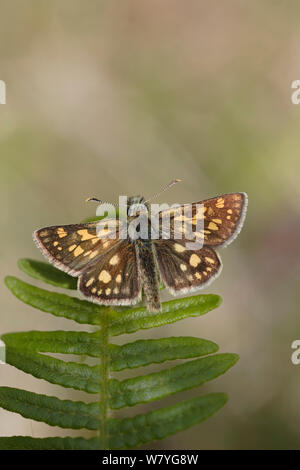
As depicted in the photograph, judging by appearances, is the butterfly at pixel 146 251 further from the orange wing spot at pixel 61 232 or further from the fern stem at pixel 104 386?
the fern stem at pixel 104 386

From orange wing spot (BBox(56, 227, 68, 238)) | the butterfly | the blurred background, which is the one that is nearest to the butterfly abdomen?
the butterfly

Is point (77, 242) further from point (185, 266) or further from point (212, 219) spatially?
point (212, 219)

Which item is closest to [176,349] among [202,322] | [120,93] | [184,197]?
[202,322]

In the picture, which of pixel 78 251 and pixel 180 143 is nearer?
pixel 78 251

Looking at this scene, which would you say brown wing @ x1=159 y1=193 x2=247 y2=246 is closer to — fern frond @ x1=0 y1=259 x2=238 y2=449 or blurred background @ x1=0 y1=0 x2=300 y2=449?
fern frond @ x1=0 y1=259 x2=238 y2=449

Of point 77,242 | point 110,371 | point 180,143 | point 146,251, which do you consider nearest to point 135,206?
point 146,251

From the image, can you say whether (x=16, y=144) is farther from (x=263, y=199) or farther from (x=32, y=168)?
(x=263, y=199)
